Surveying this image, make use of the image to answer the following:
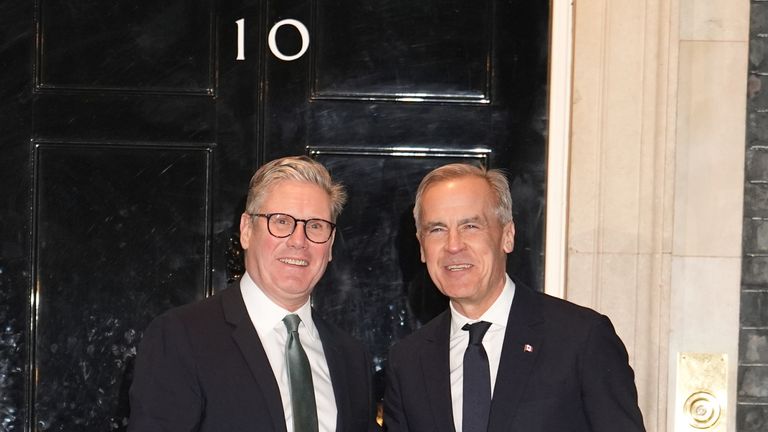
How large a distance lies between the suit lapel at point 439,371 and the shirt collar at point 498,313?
6cm

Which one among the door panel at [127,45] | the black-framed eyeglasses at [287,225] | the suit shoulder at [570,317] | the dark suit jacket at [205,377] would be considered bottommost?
the dark suit jacket at [205,377]

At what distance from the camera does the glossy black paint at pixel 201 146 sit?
14.0 ft

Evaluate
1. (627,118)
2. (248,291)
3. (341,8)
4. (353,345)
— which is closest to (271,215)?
(248,291)

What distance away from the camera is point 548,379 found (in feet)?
11.1

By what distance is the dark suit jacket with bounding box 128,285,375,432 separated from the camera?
323cm

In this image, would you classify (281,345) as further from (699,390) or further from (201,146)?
(699,390)

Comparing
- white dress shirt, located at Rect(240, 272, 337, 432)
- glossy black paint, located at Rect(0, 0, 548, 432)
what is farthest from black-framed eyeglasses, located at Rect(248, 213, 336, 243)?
glossy black paint, located at Rect(0, 0, 548, 432)

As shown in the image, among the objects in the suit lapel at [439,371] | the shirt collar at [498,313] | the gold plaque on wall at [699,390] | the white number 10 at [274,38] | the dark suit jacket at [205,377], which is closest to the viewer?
the dark suit jacket at [205,377]

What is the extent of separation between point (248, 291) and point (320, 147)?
0.97 meters

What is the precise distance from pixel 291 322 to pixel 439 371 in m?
0.50

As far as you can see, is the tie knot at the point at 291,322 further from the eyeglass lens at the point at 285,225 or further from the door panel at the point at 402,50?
the door panel at the point at 402,50

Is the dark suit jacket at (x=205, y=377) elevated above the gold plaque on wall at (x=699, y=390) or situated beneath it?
elevated above

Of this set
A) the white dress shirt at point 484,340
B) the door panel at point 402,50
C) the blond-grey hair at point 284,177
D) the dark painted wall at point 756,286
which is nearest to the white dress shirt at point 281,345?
the blond-grey hair at point 284,177

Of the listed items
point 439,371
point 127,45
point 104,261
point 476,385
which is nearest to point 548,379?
point 476,385
